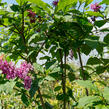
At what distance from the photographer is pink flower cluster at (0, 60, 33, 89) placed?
44.0 inches

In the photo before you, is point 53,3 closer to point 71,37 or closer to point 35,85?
point 71,37

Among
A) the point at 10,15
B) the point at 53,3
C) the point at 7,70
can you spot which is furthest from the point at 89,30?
the point at 7,70

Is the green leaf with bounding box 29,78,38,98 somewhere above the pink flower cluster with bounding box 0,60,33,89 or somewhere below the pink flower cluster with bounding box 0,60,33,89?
below

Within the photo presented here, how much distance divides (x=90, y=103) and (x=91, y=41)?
36 centimetres

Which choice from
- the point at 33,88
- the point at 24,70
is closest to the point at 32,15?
the point at 24,70

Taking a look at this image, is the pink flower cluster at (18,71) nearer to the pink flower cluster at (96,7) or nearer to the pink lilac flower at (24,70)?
the pink lilac flower at (24,70)

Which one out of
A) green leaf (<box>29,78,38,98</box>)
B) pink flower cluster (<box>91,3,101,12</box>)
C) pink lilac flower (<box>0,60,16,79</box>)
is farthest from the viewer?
pink flower cluster (<box>91,3,101,12</box>)

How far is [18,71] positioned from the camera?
45.6 inches

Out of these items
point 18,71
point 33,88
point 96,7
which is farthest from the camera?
point 96,7

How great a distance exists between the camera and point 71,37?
112 cm

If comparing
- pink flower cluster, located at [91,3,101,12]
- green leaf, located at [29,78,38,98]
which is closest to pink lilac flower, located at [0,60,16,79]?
green leaf, located at [29,78,38,98]

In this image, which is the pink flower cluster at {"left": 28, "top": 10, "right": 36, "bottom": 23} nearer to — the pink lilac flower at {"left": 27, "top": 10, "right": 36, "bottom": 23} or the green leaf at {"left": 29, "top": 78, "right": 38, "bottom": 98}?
the pink lilac flower at {"left": 27, "top": 10, "right": 36, "bottom": 23}

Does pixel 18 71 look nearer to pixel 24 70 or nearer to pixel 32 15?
pixel 24 70

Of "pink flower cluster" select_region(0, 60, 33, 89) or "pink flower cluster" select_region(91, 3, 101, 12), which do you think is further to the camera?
"pink flower cluster" select_region(91, 3, 101, 12)
